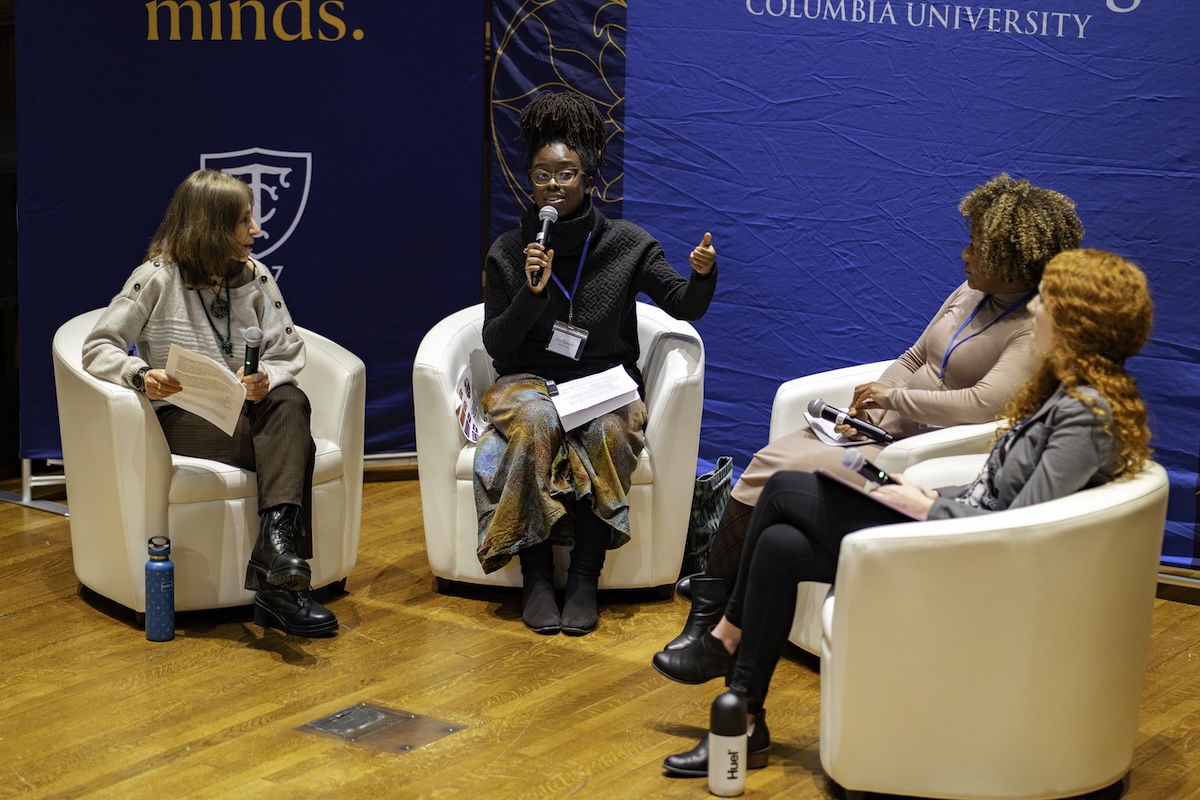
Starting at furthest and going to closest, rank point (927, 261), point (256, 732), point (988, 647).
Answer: point (927, 261), point (256, 732), point (988, 647)

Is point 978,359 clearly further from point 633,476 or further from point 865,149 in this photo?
point 865,149

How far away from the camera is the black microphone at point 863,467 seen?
8.46 ft

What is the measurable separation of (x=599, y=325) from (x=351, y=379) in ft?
2.34

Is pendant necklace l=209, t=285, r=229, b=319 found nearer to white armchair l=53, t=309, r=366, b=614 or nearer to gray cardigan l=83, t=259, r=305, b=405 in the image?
gray cardigan l=83, t=259, r=305, b=405

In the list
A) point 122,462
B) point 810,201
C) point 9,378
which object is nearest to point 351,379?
point 122,462

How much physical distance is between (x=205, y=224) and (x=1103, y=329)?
2.28 m

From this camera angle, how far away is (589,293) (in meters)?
3.97

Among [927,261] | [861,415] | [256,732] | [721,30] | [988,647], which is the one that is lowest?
[256,732]

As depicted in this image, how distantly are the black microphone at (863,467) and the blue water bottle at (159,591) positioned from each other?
1.79m

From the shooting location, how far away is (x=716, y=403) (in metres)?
4.82

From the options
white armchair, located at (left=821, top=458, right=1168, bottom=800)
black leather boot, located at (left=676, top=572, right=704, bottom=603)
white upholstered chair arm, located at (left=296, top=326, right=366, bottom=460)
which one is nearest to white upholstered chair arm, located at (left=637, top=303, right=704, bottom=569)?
black leather boot, located at (left=676, top=572, right=704, bottom=603)

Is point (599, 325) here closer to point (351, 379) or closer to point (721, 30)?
point (351, 379)

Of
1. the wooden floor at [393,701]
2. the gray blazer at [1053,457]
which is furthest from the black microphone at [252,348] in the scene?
the gray blazer at [1053,457]

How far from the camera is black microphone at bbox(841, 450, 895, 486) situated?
2.58 m
